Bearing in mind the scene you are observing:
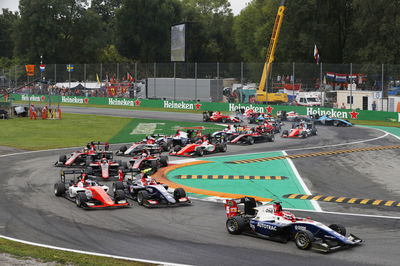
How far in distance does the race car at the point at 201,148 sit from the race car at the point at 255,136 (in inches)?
158

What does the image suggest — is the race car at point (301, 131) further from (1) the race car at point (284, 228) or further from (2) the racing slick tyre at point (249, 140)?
(1) the race car at point (284, 228)

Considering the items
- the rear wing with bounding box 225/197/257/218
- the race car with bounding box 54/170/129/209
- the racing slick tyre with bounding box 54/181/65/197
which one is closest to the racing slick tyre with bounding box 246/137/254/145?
the race car with bounding box 54/170/129/209

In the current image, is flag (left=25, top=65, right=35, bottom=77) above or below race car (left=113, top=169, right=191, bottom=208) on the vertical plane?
above

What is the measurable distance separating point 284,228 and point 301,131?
3001cm

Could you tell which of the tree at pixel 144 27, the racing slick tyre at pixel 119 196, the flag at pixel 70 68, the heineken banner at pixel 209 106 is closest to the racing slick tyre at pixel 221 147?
the racing slick tyre at pixel 119 196

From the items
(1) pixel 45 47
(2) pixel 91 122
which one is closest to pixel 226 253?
(2) pixel 91 122

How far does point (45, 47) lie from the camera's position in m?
124

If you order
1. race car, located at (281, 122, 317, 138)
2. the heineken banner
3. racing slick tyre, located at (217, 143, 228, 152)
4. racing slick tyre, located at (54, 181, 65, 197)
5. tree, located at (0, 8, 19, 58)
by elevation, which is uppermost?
tree, located at (0, 8, 19, 58)

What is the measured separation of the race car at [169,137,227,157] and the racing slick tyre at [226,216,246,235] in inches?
693

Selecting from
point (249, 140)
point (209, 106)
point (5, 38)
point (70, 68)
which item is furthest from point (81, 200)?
point (5, 38)

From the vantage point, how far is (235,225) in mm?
18000

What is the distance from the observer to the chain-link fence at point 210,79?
64188 mm

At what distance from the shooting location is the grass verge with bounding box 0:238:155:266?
1502 cm

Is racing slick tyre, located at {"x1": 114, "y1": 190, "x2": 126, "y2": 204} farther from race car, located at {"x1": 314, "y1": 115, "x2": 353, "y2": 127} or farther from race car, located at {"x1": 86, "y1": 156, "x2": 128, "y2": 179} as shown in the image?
race car, located at {"x1": 314, "y1": 115, "x2": 353, "y2": 127}
